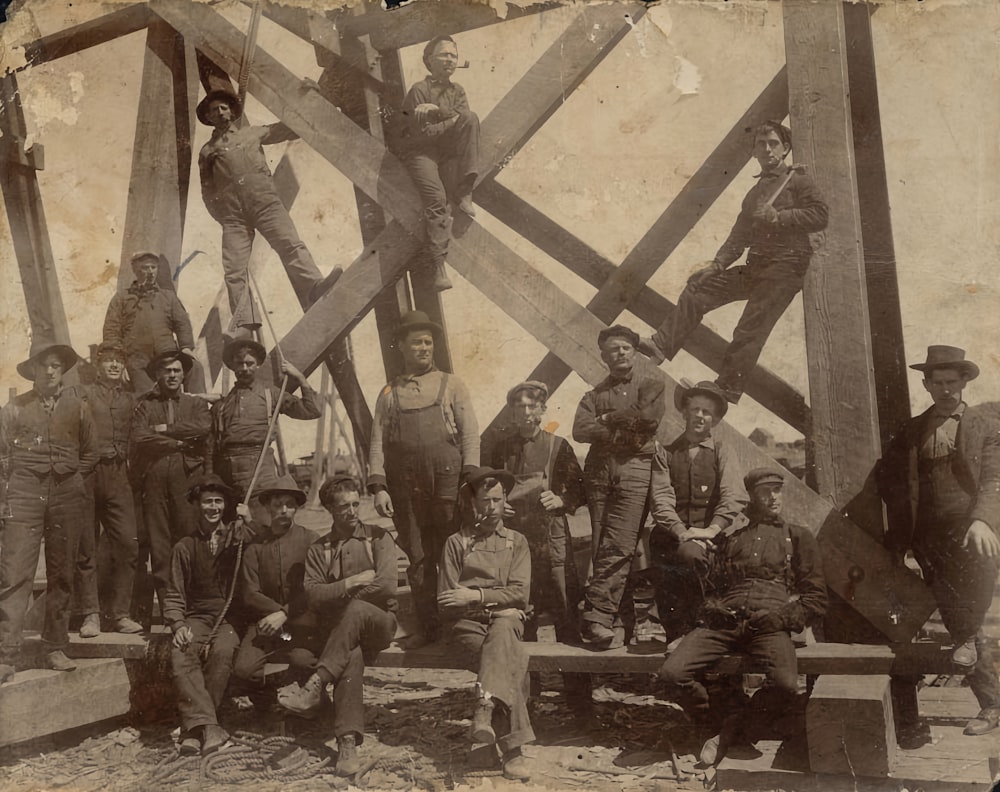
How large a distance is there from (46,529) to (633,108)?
3730mm

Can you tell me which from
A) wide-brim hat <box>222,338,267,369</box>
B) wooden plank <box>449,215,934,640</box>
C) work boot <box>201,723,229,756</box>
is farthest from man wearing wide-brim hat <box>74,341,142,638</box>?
wooden plank <box>449,215,934,640</box>

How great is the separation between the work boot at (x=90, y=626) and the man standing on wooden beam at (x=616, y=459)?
2.53 m

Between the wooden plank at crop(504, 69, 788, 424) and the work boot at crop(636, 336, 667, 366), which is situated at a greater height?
the wooden plank at crop(504, 69, 788, 424)

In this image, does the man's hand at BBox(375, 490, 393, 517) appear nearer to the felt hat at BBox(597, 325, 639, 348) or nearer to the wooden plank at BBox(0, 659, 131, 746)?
the felt hat at BBox(597, 325, 639, 348)

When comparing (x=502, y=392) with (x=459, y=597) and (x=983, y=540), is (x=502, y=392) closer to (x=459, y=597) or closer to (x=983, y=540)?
(x=459, y=597)

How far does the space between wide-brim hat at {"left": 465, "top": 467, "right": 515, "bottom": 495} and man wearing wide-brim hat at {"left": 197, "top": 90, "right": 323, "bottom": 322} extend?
1.31 meters

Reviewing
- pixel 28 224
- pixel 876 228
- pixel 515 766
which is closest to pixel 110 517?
pixel 28 224

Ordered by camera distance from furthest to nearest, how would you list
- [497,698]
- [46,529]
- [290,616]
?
[46,529]
[290,616]
[497,698]

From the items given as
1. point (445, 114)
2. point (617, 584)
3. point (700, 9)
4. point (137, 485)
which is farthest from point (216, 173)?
point (617, 584)

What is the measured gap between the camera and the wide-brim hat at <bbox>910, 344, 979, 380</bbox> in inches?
203

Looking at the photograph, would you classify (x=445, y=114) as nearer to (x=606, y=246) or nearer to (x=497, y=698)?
(x=606, y=246)

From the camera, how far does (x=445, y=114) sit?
5.67 metres

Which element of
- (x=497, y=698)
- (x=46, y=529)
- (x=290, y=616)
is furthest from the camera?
(x=46, y=529)

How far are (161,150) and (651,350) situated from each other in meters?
2.92
